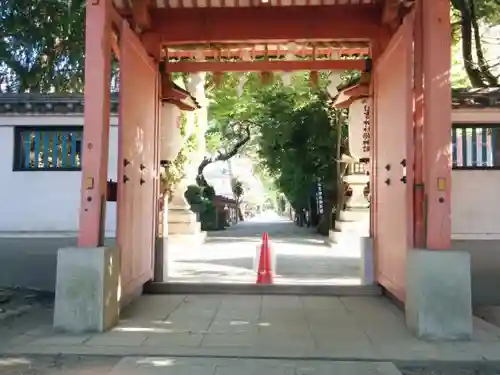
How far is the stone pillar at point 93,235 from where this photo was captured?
5.51 m

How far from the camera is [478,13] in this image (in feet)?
37.4

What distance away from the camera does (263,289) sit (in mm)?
7875

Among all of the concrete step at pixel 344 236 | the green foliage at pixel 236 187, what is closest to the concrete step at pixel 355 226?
the concrete step at pixel 344 236

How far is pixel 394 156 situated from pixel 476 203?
1960 millimetres

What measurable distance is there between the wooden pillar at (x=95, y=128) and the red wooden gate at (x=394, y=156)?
10.1ft

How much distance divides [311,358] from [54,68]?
10147mm

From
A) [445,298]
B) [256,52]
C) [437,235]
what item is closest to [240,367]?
[445,298]

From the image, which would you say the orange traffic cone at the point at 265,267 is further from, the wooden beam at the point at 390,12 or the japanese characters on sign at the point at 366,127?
the wooden beam at the point at 390,12

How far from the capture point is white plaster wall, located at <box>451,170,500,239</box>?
7.95 metres

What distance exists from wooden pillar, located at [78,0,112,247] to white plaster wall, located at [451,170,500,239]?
4.83m

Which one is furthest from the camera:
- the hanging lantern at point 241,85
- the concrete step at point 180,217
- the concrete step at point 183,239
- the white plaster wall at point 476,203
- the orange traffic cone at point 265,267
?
the concrete step at point 180,217

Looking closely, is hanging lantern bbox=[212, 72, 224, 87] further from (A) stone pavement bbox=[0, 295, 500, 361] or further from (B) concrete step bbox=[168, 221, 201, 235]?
(B) concrete step bbox=[168, 221, 201, 235]

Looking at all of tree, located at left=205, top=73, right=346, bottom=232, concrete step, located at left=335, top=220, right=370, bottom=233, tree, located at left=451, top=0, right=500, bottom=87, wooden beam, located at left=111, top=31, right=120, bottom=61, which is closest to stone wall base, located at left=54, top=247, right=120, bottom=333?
wooden beam, located at left=111, top=31, right=120, bottom=61

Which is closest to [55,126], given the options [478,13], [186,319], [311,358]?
[186,319]
